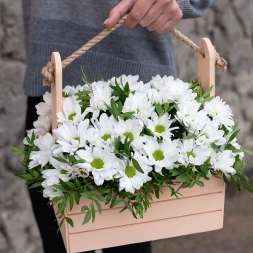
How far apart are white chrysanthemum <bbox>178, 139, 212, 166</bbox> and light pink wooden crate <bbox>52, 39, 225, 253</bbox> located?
81mm

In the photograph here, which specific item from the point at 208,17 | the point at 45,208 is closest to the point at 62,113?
the point at 45,208

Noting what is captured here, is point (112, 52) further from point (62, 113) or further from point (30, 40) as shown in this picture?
point (62, 113)

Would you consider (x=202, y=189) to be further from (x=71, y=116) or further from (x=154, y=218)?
(x=71, y=116)

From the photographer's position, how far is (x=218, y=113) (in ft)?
3.25

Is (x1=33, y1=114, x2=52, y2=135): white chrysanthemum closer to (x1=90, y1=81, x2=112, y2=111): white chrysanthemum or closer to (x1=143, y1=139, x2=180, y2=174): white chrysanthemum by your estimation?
(x1=90, y1=81, x2=112, y2=111): white chrysanthemum

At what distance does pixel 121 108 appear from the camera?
0.94 m

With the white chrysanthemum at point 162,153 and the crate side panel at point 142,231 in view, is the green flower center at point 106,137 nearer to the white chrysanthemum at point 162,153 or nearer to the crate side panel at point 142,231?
the white chrysanthemum at point 162,153

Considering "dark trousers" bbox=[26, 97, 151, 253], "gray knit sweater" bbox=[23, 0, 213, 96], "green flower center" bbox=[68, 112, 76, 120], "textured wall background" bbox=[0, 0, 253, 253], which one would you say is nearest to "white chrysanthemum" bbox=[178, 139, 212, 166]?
"green flower center" bbox=[68, 112, 76, 120]

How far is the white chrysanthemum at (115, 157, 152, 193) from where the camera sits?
868mm

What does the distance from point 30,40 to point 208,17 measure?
1556mm

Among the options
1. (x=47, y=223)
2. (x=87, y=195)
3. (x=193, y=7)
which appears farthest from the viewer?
(x=47, y=223)

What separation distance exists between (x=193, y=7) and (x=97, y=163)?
1.80ft

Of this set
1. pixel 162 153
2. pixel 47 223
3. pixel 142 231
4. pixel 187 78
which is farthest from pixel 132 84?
pixel 187 78

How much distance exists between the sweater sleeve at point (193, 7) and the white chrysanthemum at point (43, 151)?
48cm
